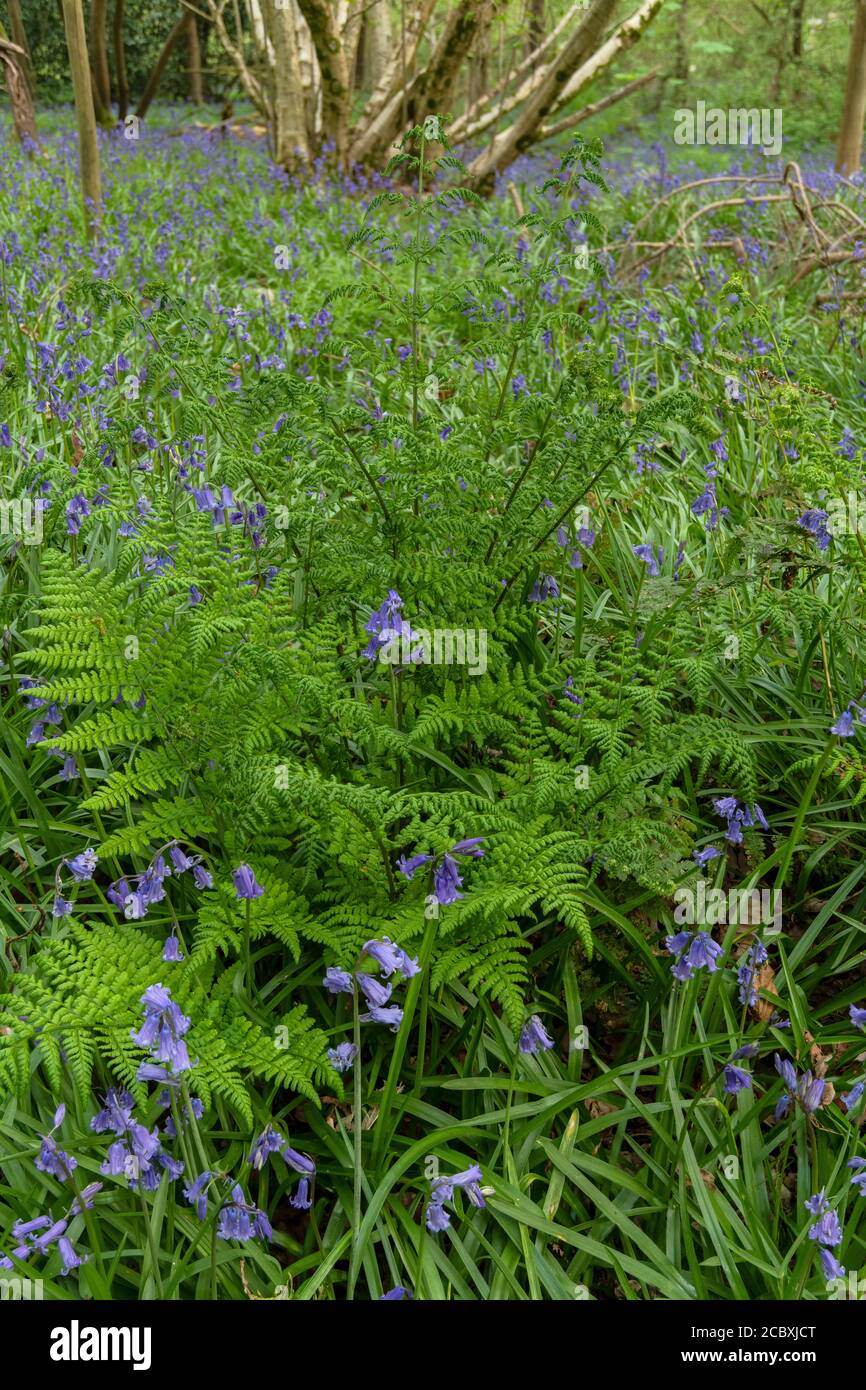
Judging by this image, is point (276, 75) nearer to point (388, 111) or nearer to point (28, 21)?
point (388, 111)

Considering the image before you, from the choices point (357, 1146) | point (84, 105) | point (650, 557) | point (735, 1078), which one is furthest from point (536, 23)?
point (357, 1146)

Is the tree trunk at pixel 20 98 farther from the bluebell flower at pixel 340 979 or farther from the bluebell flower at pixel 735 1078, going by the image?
the bluebell flower at pixel 735 1078

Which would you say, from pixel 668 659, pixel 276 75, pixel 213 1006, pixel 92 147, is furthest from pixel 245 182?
pixel 213 1006

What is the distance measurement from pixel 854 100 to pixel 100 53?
6.97 meters

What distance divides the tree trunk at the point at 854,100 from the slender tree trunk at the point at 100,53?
235 inches

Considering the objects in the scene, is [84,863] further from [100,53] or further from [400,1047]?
[100,53]

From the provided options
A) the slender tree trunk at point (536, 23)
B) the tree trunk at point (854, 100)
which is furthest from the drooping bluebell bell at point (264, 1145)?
the slender tree trunk at point (536, 23)

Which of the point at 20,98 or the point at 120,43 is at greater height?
the point at 120,43

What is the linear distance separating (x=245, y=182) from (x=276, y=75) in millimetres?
819

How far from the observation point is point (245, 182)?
340 inches

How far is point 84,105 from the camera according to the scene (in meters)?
5.24

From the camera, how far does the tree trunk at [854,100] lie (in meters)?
7.77
